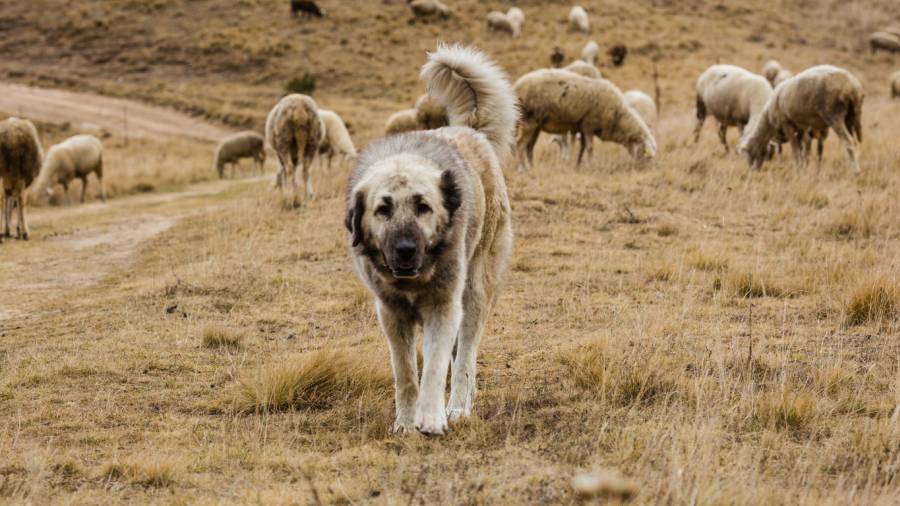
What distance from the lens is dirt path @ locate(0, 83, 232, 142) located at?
33125 mm

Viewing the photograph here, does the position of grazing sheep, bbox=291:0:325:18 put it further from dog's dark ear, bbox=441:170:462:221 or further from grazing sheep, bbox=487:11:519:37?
dog's dark ear, bbox=441:170:462:221

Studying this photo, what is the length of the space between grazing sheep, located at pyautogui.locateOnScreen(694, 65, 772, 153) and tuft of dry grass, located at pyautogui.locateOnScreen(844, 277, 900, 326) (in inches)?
408

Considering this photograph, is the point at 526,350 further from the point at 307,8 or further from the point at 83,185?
the point at 307,8

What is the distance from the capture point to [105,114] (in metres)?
35.4

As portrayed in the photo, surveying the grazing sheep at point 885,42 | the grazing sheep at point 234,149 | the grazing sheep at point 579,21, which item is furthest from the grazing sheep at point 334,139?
the grazing sheep at point 885,42

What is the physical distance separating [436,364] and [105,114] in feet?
110

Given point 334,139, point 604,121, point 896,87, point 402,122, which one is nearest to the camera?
point 604,121

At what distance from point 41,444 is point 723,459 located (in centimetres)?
371

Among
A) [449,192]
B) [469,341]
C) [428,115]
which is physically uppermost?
[449,192]

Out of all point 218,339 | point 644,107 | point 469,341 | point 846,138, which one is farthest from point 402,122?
point 469,341

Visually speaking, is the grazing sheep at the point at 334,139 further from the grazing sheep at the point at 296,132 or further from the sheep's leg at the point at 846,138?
the sheep's leg at the point at 846,138

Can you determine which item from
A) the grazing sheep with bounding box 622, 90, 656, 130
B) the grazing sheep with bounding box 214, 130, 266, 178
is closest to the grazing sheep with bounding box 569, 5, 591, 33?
the grazing sheep with bounding box 214, 130, 266, 178

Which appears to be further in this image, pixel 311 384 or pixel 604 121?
pixel 604 121

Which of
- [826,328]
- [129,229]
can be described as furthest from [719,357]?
[129,229]
